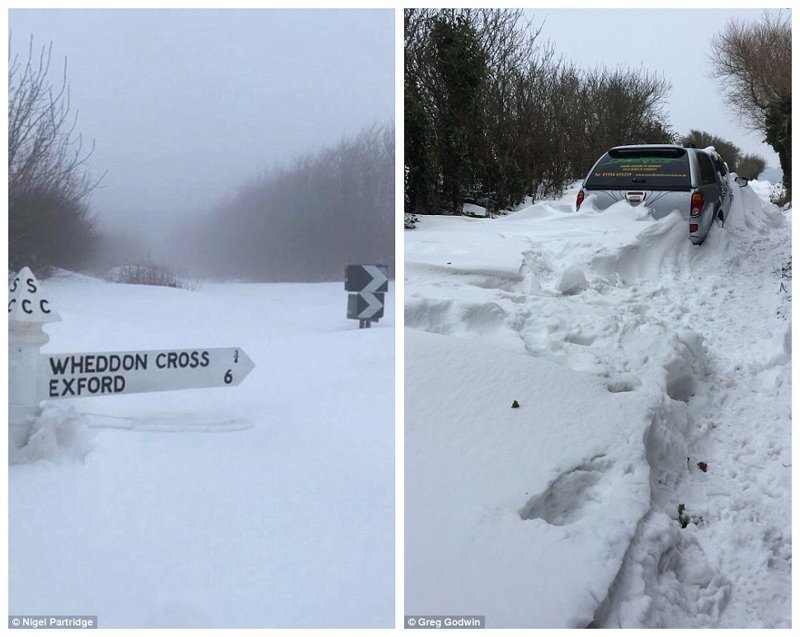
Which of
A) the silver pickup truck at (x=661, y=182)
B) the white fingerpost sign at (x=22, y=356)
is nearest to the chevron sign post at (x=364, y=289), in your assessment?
the silver pickup truck at (x=661, y=182)

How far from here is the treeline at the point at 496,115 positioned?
6.57m

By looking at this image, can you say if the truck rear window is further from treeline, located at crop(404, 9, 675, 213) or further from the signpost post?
the signpost post

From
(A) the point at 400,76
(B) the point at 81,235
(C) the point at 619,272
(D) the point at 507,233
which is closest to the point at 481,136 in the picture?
(D) the point at 507,233

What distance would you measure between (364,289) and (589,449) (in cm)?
288

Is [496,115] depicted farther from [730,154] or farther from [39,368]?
[39,368]

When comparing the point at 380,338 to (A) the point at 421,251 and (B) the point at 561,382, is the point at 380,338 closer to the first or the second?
(A) the point at 421,251

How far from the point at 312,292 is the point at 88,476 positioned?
4.41 m

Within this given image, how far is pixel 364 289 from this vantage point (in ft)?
16.7

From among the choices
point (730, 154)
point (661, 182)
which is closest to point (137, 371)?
point (661, 182)

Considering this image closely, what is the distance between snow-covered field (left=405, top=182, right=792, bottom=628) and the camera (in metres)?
1.97

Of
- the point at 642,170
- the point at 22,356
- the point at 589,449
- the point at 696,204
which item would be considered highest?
the point at 642,170

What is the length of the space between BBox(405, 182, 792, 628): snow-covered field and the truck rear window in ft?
4.78

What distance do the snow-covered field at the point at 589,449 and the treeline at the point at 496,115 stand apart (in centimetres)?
253

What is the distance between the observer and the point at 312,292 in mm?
6742
